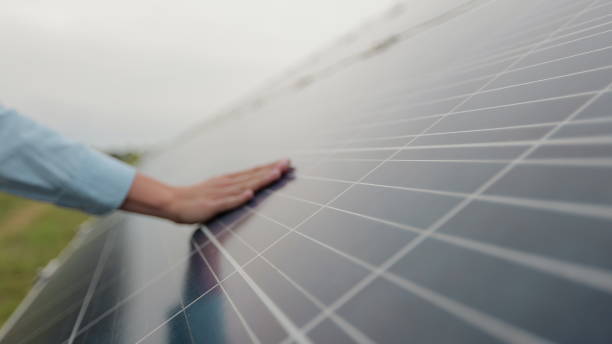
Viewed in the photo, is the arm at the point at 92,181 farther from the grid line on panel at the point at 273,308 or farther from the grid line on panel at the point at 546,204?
the grid line on panel at the point at 546,204

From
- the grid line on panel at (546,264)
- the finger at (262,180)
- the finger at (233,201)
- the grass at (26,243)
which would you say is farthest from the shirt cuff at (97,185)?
the grass at (26,243)

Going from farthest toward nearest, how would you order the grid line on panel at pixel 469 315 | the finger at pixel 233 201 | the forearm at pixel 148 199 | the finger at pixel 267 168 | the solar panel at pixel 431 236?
the finger at pixel 267 168, the finger at pixel 233 201, the forearm at pixel 148 199, the solar panel at pixel 431 236, the grid line on panel at pixel 469 315

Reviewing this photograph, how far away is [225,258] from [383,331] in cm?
136

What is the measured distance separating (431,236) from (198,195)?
2320 millimetres

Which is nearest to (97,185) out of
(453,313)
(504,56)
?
(453,313)

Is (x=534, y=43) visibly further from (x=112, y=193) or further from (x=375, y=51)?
(x=375, y=51)

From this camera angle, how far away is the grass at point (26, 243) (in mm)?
7438

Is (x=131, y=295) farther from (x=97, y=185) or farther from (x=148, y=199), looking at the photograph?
(x=97, y=185)

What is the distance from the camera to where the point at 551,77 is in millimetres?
1921

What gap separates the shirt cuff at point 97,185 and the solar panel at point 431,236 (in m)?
0.62

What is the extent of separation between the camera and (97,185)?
271 centimetres

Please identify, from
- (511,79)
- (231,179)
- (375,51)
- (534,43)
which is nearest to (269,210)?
(231,179)

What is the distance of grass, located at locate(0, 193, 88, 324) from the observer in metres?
7.44

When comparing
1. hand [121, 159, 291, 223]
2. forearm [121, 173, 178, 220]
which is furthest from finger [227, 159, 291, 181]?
forearm [121, 173, 178, 220]
